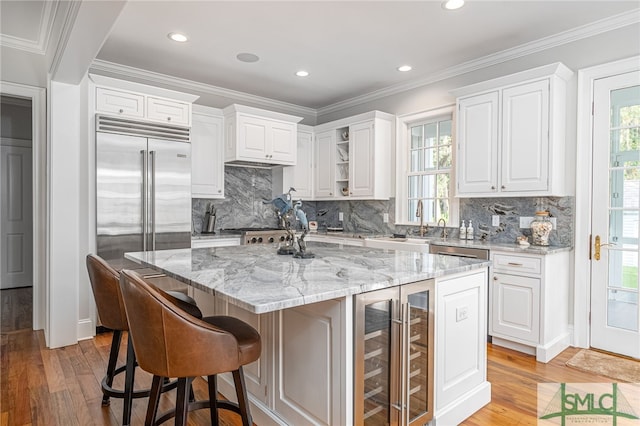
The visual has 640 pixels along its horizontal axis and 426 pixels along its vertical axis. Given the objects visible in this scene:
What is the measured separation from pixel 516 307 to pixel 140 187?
143 inches

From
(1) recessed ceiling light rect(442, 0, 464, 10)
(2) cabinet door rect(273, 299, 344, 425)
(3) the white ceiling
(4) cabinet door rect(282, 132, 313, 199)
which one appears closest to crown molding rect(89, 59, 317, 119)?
(3) the white ceiling

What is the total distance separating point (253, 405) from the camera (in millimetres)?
→ 2127

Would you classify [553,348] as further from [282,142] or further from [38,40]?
[38,40]

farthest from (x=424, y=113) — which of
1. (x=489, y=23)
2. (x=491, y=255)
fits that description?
(x=491, y=255)

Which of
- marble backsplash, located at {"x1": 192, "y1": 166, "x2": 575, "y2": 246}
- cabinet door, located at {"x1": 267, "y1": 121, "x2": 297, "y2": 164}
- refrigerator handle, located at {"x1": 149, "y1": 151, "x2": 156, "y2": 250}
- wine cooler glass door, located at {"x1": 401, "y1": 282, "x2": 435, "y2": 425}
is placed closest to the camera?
wine cooler glass door, located at {"x1": 401, "y1": 282, "x2": 435, "y2": 425}

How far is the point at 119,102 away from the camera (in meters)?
3.70

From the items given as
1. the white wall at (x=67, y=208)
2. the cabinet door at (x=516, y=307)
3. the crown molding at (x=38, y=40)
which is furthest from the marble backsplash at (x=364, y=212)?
the crown molding at (x=38, y=40)

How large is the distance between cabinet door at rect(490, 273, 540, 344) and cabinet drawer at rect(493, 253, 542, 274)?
0.06m

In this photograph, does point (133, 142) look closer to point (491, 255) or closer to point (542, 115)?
point (491, 255)

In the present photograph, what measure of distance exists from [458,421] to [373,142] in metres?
3.38

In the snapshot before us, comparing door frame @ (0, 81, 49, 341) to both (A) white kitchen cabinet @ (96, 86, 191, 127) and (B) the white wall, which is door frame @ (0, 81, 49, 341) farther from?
(A) white kitchen cabinet @ (96, 86, 191, 127)

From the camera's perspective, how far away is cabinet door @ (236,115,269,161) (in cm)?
467

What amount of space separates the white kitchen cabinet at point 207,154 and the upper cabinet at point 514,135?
281 cm

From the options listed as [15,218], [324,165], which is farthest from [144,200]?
[15,218]
